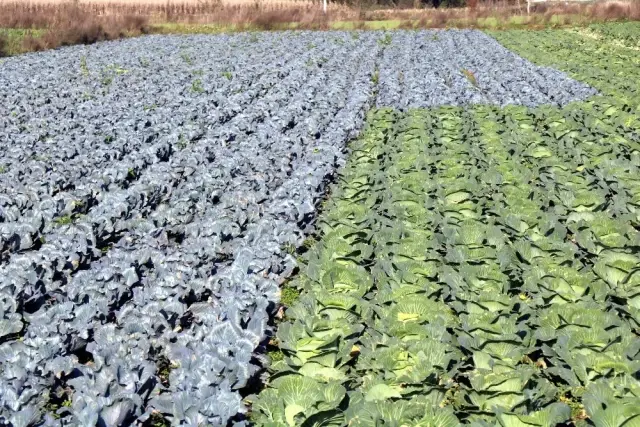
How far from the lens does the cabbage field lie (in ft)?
13.8

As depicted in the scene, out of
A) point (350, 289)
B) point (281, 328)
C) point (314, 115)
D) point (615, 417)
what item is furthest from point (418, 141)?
point (615, 417)

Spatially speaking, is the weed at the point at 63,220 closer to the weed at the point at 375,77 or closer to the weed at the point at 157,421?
the weed at the point at 157,421

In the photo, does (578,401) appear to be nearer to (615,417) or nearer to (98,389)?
(615,417)

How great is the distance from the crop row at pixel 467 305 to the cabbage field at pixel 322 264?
2 cm

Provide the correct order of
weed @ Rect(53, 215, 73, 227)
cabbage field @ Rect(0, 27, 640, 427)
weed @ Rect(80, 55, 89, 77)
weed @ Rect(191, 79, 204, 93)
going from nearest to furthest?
cabbage field @ Rect(0, 27, 640, 427), weed @ Rect(53, 215, 73, 227), weed @ Rect(191, 79, 204, 93), weed @ Rect(80, 55, 89, 77)

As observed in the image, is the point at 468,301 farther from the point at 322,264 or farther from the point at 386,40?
the point at 386,40

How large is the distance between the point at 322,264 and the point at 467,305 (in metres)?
1.40

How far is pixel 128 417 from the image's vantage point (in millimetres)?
4094

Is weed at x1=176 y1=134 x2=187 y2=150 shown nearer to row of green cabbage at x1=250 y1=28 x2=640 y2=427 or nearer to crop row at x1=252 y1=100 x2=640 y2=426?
row of green cabbage at x1=250 y1=28 x2=640 y2=427

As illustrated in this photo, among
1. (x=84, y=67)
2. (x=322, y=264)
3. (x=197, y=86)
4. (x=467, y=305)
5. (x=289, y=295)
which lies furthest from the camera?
(x=84, y=67)

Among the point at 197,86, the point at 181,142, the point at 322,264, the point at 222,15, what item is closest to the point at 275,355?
the point at 322,264

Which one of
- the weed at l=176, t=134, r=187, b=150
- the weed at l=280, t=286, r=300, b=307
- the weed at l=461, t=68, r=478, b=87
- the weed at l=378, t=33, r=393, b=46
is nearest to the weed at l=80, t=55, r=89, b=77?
the weed at l=176, t=134, r=187, b=150

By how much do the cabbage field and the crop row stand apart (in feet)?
0.06

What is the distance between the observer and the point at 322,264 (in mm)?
6133
